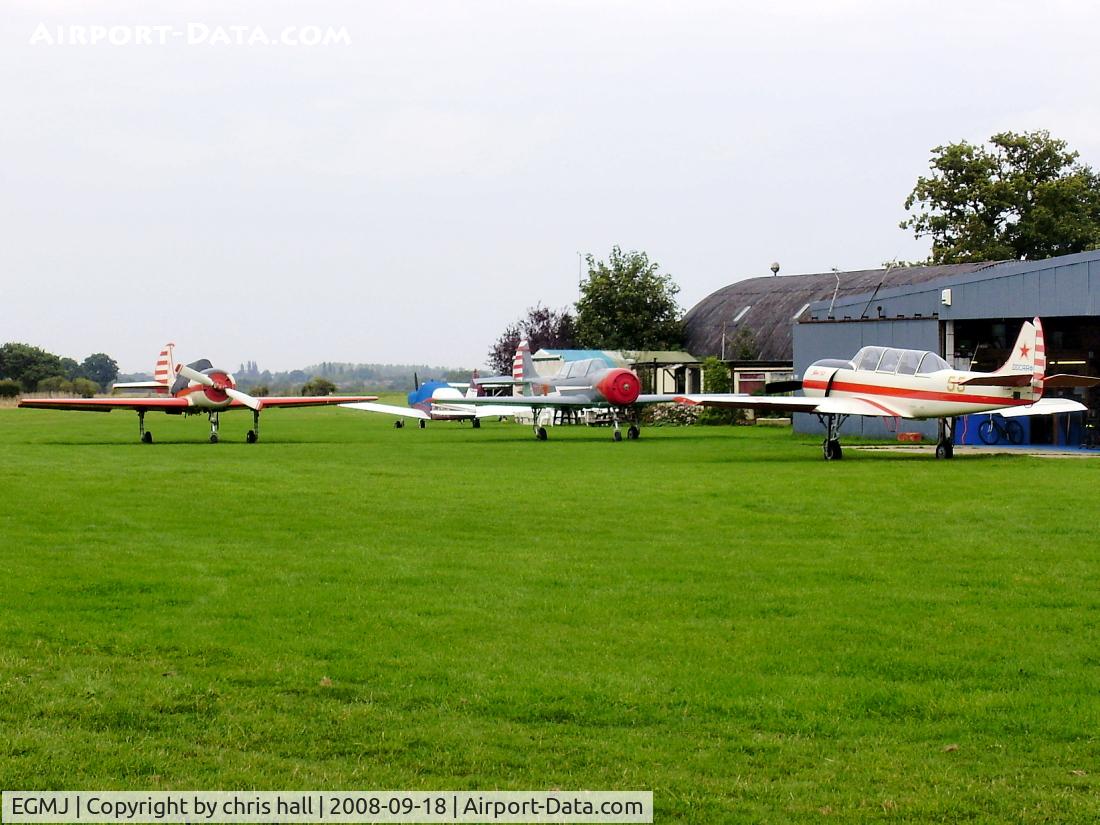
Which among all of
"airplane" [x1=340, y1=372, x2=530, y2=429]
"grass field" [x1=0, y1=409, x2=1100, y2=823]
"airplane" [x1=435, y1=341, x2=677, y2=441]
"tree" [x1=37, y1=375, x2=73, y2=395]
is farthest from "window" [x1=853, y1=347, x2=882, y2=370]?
"tree" [x1=37, y1=375, x2=73, y2=395]

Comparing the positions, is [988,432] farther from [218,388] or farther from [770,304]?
[770,304]

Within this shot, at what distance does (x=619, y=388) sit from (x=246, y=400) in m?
10.4

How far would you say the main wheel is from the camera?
30.5 m

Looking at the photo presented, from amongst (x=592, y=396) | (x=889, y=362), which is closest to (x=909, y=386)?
(x=889, y=362)

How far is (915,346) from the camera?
A: 31.8 meters

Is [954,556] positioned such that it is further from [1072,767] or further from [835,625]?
[1072,767]

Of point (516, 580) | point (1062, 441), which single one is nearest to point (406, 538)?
point (516, 580)

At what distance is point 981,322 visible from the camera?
3212 centimetres

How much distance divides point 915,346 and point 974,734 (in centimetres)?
2669

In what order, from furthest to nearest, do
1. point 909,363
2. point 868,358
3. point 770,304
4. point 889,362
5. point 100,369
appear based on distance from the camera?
1. point 100,369
2. point 770,304
3. point 868,358
4. point 889,362
5. point 909,363
